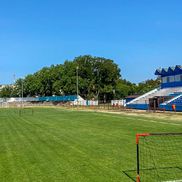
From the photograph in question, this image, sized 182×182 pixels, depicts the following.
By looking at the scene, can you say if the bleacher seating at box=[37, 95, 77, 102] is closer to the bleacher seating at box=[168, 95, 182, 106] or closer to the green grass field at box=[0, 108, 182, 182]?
the bleacher seating at box=[168, 95, 182, 106]

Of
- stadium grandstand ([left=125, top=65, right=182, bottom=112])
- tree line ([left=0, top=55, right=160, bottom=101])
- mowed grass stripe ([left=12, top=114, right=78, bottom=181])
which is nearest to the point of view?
mowed grass stripe ([left=12, top=114, right=78, bottom=181])

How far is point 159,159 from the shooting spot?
13953 mm

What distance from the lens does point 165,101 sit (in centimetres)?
6097

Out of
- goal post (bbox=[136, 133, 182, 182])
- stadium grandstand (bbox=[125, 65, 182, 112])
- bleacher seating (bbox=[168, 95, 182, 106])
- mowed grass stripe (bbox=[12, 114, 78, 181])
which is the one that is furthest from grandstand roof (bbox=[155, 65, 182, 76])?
mowed grass stripe (bbox=[12, 114, 78, 181])

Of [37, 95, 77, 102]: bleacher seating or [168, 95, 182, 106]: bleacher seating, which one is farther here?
[37, 95, 77, 102]: bleacher seating

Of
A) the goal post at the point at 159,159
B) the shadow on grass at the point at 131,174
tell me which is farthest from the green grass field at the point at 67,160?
the goal post at the point at 159,159

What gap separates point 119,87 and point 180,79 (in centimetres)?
7141

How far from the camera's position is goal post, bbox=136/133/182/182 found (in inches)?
434

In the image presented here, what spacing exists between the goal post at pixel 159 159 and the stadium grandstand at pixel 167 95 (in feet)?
119

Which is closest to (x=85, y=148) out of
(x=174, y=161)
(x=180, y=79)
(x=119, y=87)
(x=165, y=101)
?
(x=174, y=161)

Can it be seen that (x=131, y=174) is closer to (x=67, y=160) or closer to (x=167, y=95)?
(x=67, y=160)

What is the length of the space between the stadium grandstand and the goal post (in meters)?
36.4

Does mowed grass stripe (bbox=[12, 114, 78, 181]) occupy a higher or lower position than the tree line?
lower

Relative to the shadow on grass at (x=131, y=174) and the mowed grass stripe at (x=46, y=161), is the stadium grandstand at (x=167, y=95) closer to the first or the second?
the mowed grass stripe at (x=46, y=161)
